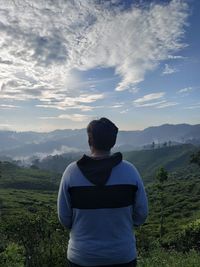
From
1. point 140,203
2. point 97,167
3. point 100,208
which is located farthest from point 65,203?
point 140,203

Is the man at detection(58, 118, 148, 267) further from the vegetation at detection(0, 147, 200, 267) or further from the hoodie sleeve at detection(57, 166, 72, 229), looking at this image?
the vegetation at detection(0, 147, 200, 267)

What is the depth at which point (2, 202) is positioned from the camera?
384ft

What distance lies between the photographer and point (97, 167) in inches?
212

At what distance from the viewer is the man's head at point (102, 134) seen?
559cm

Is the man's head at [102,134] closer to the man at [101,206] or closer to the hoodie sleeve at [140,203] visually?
the man at [101,206]

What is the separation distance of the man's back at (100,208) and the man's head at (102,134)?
0.21m

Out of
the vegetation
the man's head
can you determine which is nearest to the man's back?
the man's head

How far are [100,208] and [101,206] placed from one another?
0.10 ft

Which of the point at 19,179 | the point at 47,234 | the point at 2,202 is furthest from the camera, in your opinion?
the point at 19,179

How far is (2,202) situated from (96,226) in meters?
117

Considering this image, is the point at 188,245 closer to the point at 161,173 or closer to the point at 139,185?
the point at 161,173

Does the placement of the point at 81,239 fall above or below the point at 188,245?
above

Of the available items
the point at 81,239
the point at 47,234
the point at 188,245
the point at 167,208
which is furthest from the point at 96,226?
the point at 167,208

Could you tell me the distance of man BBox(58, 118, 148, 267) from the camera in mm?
5258
